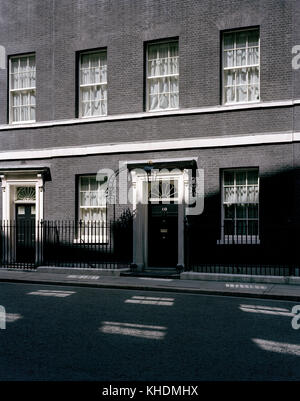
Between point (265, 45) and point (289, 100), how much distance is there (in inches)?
75.0

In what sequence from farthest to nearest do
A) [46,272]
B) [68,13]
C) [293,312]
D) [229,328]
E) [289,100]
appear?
[68,13] < [46,272] < [289,100] < [293,312] < [229,328]

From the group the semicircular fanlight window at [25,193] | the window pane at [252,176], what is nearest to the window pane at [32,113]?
the semicircular fanlight window at [25,193]

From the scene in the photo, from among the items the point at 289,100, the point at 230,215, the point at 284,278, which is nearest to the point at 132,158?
the point at 230,215

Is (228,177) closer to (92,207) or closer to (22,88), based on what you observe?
(92,207)

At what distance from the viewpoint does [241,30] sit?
1509 centimetres

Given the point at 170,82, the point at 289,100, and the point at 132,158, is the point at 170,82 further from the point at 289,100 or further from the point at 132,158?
the point at 289,100

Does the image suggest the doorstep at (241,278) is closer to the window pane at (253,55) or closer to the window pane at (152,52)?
the window pane at (253,55)

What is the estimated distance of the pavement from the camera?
37.3ft

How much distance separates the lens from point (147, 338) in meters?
7.23

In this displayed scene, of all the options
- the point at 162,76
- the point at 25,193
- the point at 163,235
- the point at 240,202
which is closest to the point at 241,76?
the point at 162,76

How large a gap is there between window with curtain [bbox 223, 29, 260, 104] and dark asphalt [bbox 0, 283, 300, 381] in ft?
23.2

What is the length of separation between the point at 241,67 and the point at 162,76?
2.69m

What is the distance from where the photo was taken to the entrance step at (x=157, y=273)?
14463 millimetres

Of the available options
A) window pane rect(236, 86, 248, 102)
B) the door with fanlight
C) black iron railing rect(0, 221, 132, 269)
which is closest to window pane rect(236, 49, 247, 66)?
window pane rect(236, 86, 248, 102)
